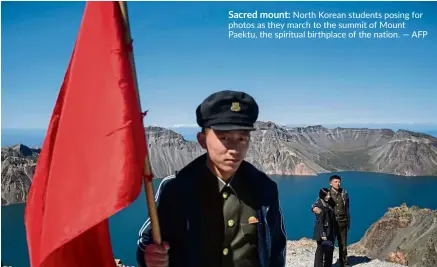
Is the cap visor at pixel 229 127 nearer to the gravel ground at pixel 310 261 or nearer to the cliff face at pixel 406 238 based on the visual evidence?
the gravel ground at pixel 310 261

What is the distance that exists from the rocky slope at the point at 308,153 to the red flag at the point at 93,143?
183 ft

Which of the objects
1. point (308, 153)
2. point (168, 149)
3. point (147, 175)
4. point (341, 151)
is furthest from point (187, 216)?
point (341, 151)

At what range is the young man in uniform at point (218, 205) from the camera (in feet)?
4.85

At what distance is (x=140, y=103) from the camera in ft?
4.52

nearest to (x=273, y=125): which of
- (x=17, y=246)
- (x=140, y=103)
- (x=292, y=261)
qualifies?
(x=17, y=246)

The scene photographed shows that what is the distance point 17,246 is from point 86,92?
34.5 meters

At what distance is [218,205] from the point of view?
1.54m

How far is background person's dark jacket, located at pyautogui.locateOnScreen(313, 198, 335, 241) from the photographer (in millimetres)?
4965

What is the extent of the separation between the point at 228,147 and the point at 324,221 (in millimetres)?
3848

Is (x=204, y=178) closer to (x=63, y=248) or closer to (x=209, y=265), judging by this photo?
(x=209, y=265)

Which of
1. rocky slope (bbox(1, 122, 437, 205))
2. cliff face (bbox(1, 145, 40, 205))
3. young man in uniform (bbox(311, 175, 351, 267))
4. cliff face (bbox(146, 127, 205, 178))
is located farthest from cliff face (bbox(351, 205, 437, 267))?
cliff face (bbox(146, 127, 205, 178))

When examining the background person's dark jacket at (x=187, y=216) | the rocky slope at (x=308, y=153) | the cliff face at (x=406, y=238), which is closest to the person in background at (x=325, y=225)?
the cliff face at (x=406, y=238)

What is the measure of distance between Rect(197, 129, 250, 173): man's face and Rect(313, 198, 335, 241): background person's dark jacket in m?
3.76

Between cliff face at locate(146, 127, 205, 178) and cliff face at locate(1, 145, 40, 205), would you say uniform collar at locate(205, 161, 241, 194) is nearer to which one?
cliff face at locate(1, 145, 40, 205)
